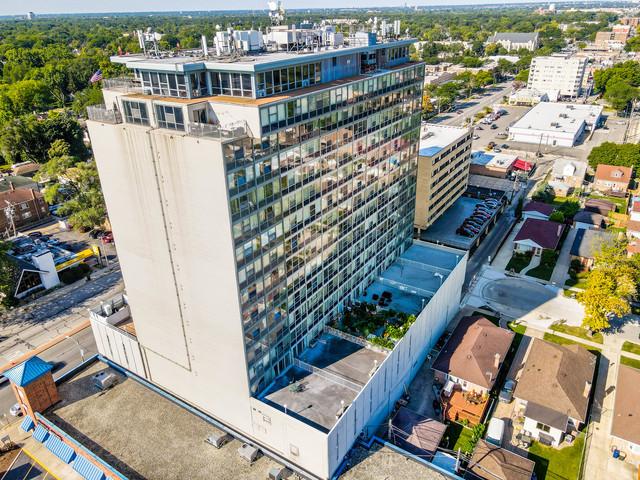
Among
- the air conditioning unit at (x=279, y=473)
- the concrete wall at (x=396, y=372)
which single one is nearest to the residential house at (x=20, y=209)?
the air conditioning unit at (x=279, y=473)

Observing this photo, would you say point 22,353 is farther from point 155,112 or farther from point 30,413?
point 155,112

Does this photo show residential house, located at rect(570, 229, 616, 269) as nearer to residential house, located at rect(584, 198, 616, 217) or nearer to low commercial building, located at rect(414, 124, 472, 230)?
residential house, located at rect(584, 198, 616, 217)

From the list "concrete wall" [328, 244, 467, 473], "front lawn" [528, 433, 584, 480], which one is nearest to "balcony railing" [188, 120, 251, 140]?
"concrete wall" [328, 244, 467, 473]

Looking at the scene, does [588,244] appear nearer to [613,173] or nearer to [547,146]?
[613,173]

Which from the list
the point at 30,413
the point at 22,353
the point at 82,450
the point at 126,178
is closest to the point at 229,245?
the point at 126,178

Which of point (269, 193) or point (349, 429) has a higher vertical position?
point (269, 193)

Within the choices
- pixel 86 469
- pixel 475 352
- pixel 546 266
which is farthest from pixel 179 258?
pixel 546 266
